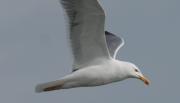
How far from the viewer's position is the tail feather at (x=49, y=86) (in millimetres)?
20359

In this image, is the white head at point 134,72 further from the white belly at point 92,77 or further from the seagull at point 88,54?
the white belly at point 92,77

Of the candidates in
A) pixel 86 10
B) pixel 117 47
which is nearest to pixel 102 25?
pixel 86 10

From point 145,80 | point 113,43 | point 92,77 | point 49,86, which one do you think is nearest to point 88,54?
point 92,77

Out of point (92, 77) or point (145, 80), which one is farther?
point (145, 80)

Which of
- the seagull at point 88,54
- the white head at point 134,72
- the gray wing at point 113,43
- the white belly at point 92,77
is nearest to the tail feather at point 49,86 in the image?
the seagull at point 88,54

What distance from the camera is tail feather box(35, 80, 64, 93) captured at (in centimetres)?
2036

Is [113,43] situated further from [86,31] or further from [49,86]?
[49,86]

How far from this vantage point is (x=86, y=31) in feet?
66.2

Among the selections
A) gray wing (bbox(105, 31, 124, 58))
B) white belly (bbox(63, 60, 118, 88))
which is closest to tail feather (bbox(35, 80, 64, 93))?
white belly (bbox(63, 60, 118, 88))

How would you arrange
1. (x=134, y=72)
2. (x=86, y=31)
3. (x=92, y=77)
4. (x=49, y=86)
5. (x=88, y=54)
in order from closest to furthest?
(x=86, y=31), (x=92, y=77), (x=49, y=86), (x=88, y=54), (x=134, y=72)

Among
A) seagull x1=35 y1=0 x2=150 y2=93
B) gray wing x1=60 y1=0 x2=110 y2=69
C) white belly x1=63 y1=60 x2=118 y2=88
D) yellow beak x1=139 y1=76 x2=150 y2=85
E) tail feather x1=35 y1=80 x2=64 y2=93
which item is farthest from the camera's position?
yellow beak x1=139 y1=76 x2=150 y2=85

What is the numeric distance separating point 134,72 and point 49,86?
2.02 metres

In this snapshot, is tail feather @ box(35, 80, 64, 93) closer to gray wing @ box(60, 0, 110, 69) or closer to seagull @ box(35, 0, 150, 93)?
seagull @ box(35, 0, 150, 93)

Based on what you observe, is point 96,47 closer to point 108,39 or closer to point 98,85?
point 98,85
